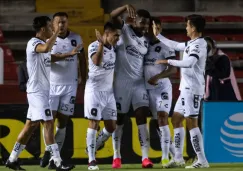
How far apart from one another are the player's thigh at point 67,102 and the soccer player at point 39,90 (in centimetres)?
91

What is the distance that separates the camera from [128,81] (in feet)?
38.6

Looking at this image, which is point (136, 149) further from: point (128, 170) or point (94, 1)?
point (94, 1)

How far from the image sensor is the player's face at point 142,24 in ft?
38.1

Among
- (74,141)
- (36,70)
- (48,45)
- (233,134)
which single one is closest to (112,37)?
(36,70)

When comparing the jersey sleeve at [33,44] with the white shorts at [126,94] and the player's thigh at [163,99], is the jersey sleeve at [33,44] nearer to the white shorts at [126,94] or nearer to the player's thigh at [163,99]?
the white shorts at [126,94]

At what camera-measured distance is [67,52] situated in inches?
463

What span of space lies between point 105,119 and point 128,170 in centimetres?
71

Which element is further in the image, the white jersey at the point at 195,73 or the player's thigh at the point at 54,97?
the player's thigh at the point at 54,97

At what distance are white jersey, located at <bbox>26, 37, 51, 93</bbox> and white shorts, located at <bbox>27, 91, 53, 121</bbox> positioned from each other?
67mm

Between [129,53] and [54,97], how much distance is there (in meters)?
1.05

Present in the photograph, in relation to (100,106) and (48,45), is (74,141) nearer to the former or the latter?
(100,106)

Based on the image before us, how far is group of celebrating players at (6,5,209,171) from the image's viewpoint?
1134 cm

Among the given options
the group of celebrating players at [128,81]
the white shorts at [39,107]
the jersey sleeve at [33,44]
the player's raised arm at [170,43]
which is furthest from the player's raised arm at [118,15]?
the white shorts at [39,107]

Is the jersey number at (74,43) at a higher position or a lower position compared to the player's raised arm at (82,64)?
higher
